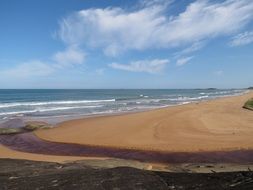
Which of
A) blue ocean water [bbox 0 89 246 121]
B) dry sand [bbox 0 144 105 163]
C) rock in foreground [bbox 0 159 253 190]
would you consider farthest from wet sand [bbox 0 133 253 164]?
blue ocean water [bbox 0 89 246 121]

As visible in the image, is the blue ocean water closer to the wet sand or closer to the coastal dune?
the coastal dune

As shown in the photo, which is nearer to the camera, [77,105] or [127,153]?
[127,153]

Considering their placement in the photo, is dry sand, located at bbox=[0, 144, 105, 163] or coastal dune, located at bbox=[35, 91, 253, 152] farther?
coastal dune, located at bbox=[35, 91, 253, 152]

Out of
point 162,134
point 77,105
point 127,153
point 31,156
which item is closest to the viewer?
point 31,156

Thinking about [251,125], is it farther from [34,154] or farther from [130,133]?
[34,154]

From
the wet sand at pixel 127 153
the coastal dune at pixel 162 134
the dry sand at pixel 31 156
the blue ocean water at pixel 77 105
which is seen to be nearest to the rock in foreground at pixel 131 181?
the wet sand at pixel 127 153

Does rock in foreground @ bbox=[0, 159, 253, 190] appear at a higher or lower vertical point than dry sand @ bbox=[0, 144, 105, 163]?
higher

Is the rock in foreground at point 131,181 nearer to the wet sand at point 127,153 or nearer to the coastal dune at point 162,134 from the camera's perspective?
the wet sand at point 127,153

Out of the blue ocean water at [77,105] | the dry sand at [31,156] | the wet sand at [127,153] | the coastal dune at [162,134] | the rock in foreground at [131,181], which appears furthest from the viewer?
the blue ocean water at [77,105]

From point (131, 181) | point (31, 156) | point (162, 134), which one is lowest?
point (31, 156)

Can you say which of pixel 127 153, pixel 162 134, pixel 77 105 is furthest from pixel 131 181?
pixel 77 105

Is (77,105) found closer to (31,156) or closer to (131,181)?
(31,156)

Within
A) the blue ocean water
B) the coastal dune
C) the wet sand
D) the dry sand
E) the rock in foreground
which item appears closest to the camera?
the rock in foreground

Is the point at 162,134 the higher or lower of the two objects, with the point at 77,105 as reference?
higher
